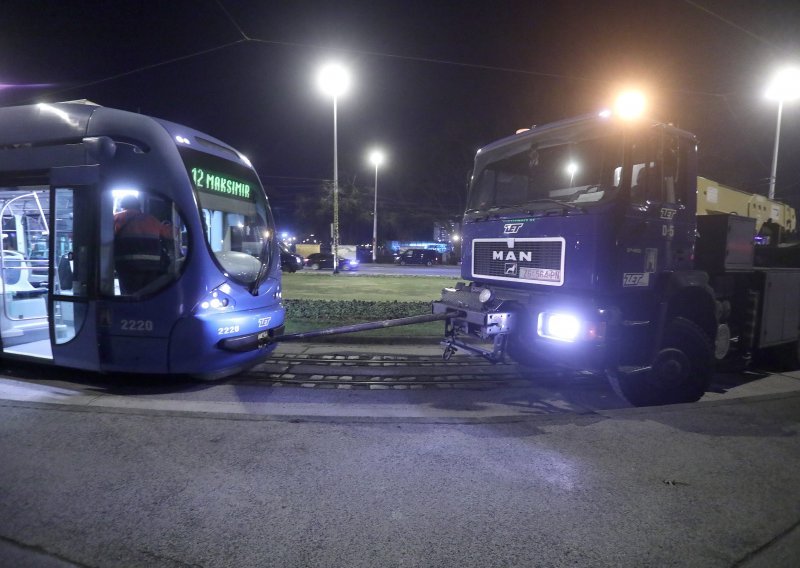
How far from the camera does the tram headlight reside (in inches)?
192

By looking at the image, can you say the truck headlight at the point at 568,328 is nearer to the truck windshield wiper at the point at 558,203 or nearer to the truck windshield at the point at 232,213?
the truck windshield wiper at the point at 558,203

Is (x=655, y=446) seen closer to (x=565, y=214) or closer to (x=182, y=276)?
(x=565, y=214)

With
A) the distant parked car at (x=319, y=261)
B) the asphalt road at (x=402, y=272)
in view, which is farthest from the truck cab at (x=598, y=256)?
the distant parked car at (x=319, y=261)

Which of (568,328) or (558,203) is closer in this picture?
(568,328)

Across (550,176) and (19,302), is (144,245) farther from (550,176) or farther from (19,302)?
(550,176)

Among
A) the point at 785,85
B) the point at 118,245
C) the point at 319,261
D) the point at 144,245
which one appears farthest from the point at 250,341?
the point at 319,261

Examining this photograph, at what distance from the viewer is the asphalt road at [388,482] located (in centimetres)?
245

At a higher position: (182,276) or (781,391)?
(182,276)

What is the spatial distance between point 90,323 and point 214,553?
3.68 m

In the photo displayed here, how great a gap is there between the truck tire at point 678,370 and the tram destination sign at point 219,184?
5.32 m

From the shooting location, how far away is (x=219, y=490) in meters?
3.01

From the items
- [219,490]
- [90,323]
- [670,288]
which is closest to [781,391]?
[670,288]

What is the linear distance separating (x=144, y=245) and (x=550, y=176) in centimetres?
469

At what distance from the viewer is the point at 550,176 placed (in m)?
5.08
